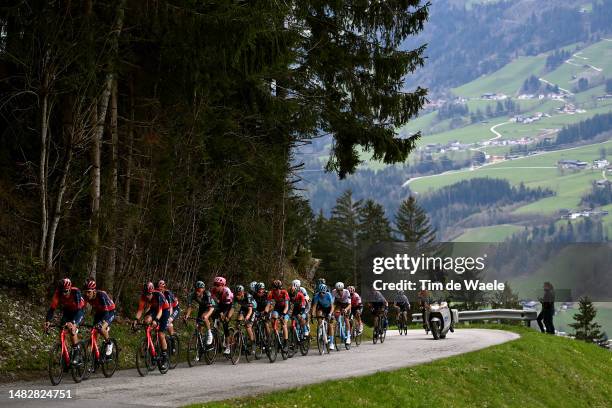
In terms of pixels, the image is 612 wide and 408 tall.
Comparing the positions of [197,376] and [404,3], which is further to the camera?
[404,3]

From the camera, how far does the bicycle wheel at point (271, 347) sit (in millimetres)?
22750

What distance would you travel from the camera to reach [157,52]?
76.9ft

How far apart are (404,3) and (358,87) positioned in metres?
3.21

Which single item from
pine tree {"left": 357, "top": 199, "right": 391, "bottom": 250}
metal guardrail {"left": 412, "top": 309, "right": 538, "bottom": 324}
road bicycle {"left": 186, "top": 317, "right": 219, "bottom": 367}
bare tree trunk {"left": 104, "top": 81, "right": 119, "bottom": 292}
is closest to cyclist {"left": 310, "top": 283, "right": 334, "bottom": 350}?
road bicycle {"left": 186, "top": 317, "right": 219, "bottom": 367}

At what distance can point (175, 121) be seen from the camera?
2570 cm

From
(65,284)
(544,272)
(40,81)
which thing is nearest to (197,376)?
(65,284)

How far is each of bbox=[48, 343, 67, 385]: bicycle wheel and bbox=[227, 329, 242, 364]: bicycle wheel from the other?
216 inches

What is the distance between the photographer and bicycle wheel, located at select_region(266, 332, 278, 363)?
22.8 metres

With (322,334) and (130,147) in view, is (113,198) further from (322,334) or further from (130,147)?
(322,334)

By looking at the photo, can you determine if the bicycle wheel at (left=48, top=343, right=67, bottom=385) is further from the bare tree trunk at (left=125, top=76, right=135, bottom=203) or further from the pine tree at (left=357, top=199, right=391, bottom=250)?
the pine tree at (left=357, top=199, right=391, bottom=250)

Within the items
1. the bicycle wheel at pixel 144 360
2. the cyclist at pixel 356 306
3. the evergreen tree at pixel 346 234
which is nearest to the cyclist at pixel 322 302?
the cyclist at pixel 356 306

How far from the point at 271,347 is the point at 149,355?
5112 mm

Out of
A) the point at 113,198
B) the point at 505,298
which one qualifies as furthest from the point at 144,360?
the point at 505,298

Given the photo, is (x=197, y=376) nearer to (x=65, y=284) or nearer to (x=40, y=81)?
(x=65, y=284)
